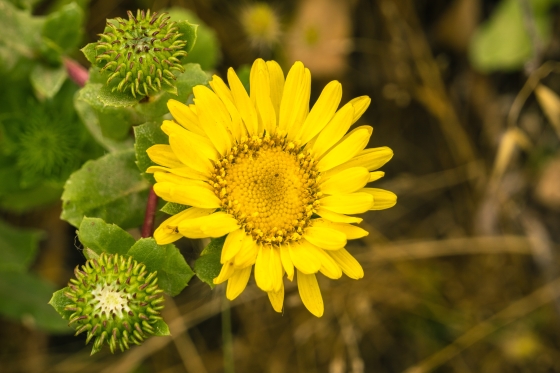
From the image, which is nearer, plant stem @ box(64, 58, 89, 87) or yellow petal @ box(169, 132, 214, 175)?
yellow petal @ box(169, 132, 214, 175)

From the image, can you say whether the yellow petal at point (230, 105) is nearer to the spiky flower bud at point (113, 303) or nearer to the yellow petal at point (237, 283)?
the yellow petal at point (237, 283)

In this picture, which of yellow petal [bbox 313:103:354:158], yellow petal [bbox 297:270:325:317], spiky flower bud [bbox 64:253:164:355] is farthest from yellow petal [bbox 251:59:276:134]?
spiky flower bud [bbox 64:253:164:355]

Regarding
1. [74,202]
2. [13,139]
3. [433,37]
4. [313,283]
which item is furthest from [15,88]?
[433,37]

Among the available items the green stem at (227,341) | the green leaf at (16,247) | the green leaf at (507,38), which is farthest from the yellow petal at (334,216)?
the green leaf at (507,38)

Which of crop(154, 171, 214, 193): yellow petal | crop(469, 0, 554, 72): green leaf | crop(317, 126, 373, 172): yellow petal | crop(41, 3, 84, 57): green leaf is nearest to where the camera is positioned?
crop(154, 171, 214, 193): yellow petal

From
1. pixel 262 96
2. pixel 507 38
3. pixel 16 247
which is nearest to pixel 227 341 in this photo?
pixel 16 247

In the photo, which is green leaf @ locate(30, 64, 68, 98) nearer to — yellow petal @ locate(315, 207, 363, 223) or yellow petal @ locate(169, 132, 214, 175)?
yellow petal @ locate(169, 132, 214, 175)

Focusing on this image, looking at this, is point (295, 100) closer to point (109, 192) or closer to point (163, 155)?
point (163, 155)

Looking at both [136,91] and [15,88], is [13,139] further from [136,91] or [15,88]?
[136,91]
